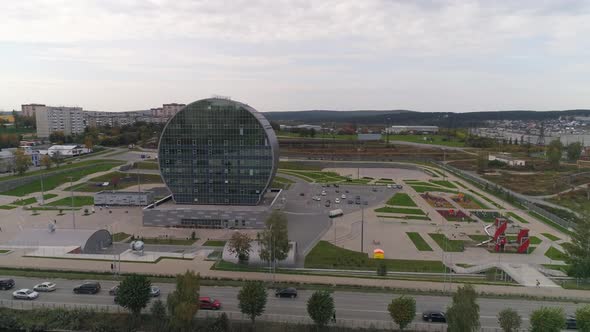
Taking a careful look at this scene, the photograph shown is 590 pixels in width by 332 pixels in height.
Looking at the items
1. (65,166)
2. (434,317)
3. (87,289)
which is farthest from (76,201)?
(434,317)

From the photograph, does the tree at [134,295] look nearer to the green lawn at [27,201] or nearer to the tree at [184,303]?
the tree at [184,303]

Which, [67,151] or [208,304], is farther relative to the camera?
[67,151]

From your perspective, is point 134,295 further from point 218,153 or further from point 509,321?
point 218,153

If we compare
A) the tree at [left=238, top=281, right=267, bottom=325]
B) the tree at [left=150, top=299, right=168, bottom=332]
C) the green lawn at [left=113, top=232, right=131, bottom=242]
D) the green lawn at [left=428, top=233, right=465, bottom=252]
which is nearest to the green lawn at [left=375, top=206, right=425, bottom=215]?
the green lawn at [left=428, top=233, right=465, bottom=252]

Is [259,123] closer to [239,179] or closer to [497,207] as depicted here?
[239,179]

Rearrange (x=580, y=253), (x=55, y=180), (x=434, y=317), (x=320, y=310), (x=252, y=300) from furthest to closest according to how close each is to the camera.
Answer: (x=55, y=180) → (x=580, y=253) → (x=434, y=317) → (x=252, y=300) → (x=320, y=310)

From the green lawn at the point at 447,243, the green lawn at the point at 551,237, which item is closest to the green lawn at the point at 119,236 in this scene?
the green lawn at the point at 447,243
